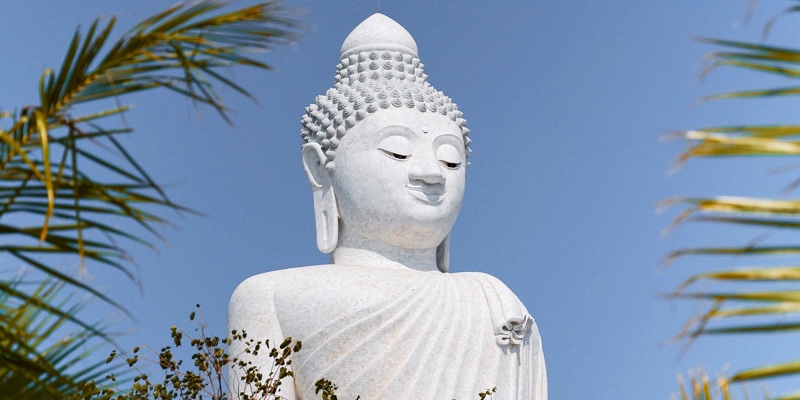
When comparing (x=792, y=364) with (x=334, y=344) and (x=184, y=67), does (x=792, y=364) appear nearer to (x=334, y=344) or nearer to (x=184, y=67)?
(x=184, y=67)

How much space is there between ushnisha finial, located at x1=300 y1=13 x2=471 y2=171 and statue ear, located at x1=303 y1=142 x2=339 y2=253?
106mm

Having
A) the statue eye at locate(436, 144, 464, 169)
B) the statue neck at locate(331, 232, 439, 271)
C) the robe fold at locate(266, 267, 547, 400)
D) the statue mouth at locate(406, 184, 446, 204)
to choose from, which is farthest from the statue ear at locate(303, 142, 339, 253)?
the statue eye at locate(436, 144, 464, 169)

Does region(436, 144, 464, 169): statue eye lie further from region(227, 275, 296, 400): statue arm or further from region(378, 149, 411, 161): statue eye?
region(227, 275, 296, 400): statue arm

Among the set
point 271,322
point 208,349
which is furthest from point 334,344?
point 208,349

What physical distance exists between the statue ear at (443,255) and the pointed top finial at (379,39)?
1.85 m

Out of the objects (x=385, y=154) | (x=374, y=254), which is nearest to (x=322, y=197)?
(x=374, y=254)

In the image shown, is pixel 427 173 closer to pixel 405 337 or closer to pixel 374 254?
pixel 374 254

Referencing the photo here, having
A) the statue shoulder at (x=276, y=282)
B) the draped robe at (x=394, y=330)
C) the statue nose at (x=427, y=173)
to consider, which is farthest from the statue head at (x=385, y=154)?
the statue shoulder at (x=276, y=282)

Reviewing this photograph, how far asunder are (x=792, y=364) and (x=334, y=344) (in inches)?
315

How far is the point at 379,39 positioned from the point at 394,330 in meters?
3.07

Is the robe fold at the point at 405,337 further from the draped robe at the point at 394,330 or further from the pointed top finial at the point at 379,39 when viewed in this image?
the pointed top finial at the point at 379,39

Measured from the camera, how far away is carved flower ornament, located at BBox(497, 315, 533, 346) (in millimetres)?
11289

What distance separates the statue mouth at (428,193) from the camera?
457 inches

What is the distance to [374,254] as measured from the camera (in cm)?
1185
